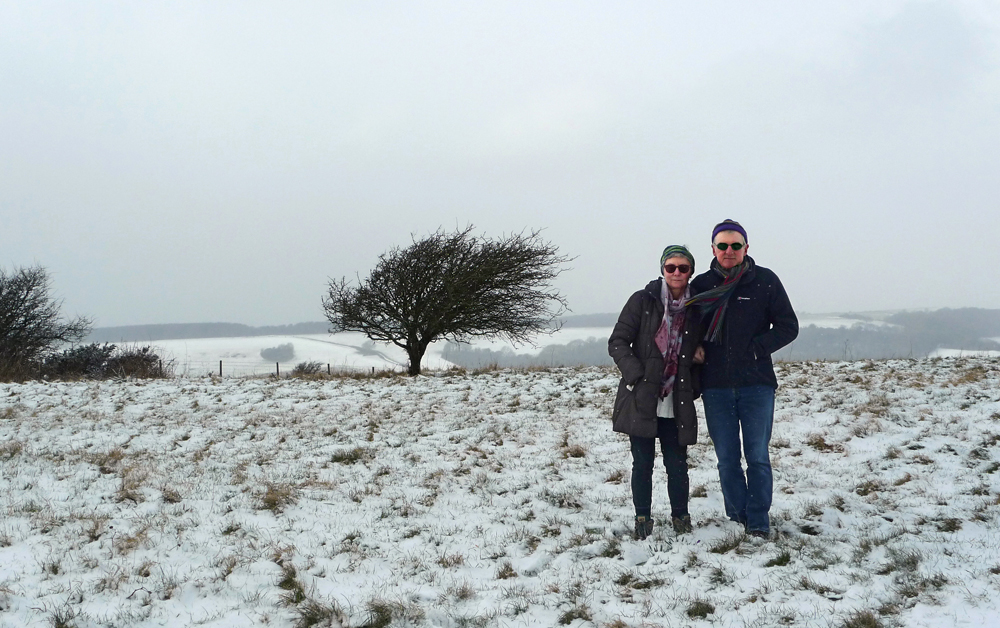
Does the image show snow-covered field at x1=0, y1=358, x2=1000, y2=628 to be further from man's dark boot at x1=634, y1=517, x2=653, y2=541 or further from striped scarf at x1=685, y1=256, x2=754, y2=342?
striped scarf at x1=685, y1=256, x2=754, y2=342

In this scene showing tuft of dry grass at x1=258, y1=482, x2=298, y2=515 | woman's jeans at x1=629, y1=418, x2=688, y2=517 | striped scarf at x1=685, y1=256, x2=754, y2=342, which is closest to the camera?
striped scarf at x1=685, y1=256, x2=754, y2=342

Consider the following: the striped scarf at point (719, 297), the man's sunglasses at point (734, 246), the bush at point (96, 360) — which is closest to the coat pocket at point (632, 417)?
the striped scarf at point (719, 297)

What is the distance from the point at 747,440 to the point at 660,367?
0.86 meters

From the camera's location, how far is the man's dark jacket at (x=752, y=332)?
4.43 meters

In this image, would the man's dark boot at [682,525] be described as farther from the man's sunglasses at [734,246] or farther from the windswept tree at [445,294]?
the windswept tree at [445,294]

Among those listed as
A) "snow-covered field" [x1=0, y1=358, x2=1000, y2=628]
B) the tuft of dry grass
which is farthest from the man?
the tuft of dry grass

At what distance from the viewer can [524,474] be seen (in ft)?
21.7

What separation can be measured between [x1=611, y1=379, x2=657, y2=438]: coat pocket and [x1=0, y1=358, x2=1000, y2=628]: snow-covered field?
858 mm

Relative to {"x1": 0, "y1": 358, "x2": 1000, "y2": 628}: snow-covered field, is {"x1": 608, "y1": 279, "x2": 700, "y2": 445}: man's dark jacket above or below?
above

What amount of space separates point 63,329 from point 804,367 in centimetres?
3319

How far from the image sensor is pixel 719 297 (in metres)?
4.45

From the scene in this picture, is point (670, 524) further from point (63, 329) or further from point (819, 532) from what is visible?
point (63, 329)

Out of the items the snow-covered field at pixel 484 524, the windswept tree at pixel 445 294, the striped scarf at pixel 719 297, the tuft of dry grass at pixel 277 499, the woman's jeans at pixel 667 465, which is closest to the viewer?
the snow-covered field at pixel 484 524

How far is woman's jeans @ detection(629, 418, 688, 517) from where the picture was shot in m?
4.62
